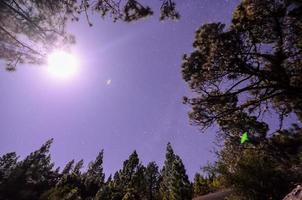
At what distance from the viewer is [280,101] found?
44.9 ft

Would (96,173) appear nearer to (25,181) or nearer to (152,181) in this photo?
(152,181)

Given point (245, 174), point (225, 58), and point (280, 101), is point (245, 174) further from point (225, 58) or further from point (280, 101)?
point (225, 58)

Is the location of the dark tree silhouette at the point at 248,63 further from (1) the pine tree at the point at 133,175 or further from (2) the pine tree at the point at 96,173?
(2) the pine tree at the point at 96,173

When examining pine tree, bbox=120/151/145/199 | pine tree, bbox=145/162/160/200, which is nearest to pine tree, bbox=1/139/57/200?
pine tree, bbox=120/151/145/199

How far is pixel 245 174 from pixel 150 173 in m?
50.7

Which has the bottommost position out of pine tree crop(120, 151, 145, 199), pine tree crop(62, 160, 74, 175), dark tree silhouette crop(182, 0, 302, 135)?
dark tree silhouette crop(182, 0, 302, 135)

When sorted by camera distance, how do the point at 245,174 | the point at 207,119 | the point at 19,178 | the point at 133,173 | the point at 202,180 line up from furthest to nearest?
the point at 133,173 → the point at 202,180 → the point at 19,178 → the point at 245,174 → the point at 207,119

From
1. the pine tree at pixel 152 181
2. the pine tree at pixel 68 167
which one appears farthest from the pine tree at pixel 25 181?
the pine tree at pixel 68 167

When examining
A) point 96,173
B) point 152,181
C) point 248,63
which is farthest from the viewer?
point 96,173

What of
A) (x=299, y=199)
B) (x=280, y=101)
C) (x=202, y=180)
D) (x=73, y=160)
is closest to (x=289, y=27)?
(x=280, y=101)

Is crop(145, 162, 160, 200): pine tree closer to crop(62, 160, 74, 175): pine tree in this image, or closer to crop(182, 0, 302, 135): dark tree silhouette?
crop(62, 160, 74, 175): pine tree

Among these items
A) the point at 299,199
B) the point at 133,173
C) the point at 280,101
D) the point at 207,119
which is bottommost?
the point at 299,199

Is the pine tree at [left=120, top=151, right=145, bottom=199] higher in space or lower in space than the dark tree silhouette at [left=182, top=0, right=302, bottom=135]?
higher

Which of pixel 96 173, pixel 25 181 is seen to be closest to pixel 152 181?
pixel 96 173
